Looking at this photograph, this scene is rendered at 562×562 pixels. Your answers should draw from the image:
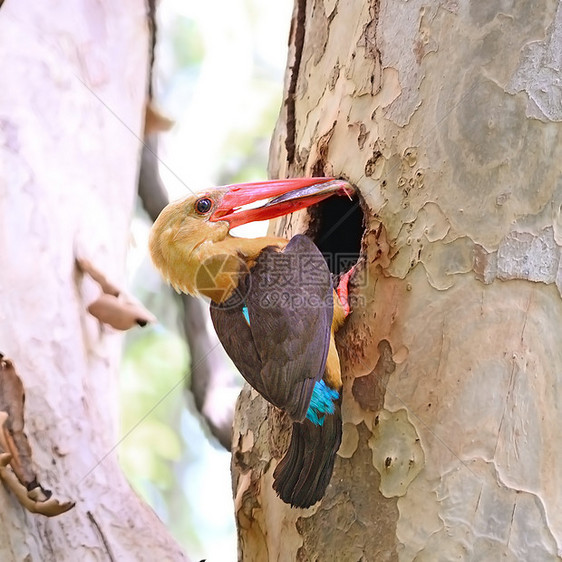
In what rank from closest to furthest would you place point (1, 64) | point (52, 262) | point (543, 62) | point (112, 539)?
point (543, 62) < point (112, 539) < point (52, 262) < point (1, 64)

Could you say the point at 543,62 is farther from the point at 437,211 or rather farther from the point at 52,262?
the point at 52,262

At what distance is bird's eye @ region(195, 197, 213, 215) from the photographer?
5.99 ft

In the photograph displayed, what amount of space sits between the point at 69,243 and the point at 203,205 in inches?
27.4

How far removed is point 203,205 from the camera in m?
Answer: 1.83

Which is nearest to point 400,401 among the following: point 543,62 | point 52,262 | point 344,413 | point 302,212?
point 344,413

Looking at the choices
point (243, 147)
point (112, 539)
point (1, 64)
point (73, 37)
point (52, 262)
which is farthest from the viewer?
point (243, 147)

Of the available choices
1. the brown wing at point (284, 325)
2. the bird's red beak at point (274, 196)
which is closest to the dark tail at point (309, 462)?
the brown wing at point (284, 325)

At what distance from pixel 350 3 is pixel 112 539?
1508 mm

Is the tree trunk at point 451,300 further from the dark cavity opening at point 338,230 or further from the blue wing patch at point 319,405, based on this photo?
the dark cavity opening at point 338,230

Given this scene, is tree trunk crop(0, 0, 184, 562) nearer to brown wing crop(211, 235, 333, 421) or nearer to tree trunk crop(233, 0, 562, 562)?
tree trunk crop(233, 0, 562, 562)

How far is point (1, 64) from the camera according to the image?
2.41 metres

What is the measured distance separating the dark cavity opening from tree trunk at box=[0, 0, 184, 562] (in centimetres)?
79

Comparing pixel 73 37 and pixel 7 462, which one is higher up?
pixel 73 37

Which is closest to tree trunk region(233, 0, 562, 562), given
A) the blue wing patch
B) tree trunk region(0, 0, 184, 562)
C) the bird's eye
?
the blue wing patch
